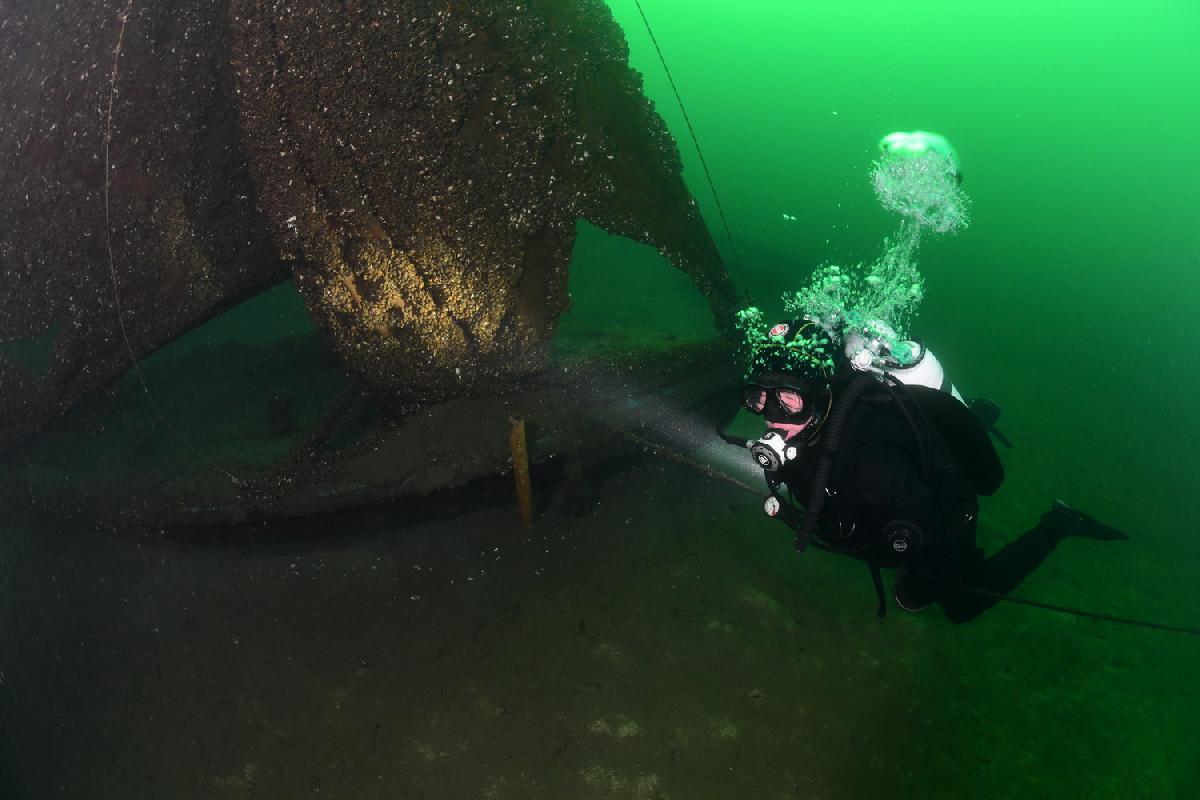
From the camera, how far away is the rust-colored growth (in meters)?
4.42

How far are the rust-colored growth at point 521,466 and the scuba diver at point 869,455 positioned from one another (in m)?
1.82

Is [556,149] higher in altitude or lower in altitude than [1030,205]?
A: higher

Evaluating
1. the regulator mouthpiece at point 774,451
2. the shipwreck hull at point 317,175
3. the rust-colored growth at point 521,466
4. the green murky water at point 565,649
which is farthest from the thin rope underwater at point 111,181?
the regulator mouthpiece at point 774,451

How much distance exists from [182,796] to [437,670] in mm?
1478

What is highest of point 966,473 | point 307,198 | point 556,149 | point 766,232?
point 556,149

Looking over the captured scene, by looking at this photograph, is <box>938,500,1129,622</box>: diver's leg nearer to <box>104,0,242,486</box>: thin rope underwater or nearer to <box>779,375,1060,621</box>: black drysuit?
<box>779,375,1060,621</box>: black drysuit

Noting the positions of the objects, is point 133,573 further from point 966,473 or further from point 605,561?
point 966,473

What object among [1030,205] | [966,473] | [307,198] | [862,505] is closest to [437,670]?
[862,505]

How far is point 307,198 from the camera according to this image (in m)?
Result: 3.98

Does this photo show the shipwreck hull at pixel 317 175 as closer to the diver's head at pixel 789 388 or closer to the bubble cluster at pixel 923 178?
the diver's head at pixel 789 388

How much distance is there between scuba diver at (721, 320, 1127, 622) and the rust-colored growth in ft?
5.98

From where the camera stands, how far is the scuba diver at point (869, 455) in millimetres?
2961

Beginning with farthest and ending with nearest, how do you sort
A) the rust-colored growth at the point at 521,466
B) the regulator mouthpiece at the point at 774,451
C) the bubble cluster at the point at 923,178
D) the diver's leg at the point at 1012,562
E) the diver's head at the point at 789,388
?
the bubble cluster at the point at 923,178, the rust-colored growth at the point at 521,466, the diver's leg at the point at 1012,562, the regulator mouthpiece at the point at 774,451, the diver's head at the point at 789,388

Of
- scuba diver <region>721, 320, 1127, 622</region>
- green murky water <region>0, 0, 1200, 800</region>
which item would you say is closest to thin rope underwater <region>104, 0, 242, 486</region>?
green murky water <region>0, 0, 1200, 800</region>
